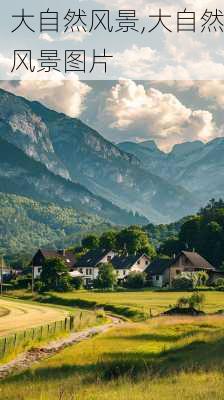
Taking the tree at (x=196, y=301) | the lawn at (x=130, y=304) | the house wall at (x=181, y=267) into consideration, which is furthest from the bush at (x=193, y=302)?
the house wall at (x=181, y=267)

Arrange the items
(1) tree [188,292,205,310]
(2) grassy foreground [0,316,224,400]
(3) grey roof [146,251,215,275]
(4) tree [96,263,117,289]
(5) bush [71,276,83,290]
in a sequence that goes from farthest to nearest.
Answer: (3) grey roof [146,251,215,275] < (4) tree [96,263,117,289] < (5) bush [71,276,83,290] < (1) tree [188,292,205,310] < (2) grassy foreground [0,316,224,400]

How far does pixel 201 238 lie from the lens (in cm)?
19450

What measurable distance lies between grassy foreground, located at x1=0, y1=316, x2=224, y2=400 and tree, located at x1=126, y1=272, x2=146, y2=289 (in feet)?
324

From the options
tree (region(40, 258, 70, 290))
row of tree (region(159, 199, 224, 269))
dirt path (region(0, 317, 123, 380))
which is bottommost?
Answer: dirt path (region(0, 317, 123, 380))

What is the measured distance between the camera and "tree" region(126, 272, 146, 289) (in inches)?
6353

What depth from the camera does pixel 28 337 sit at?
5853 centimetres

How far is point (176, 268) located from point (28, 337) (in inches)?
4585

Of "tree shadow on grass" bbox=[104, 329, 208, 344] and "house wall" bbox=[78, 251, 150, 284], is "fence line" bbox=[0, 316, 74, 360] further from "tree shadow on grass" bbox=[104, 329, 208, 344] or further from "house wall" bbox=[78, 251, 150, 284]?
"house wall" bbox=[78, 251, 150, 284]

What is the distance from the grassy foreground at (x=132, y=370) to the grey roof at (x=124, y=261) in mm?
126243

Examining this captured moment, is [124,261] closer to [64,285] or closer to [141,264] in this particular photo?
[141,264]

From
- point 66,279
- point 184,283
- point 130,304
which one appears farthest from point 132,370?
point 66,279

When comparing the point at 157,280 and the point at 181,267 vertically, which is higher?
the point at 181,267

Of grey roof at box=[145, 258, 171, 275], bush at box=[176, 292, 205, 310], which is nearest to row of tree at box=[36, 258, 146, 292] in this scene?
grey roof at box=[145, 258, 171, 275]

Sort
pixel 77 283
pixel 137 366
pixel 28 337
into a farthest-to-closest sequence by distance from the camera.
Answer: pixel 77 283
pixel 28 337
pixel 137 366
